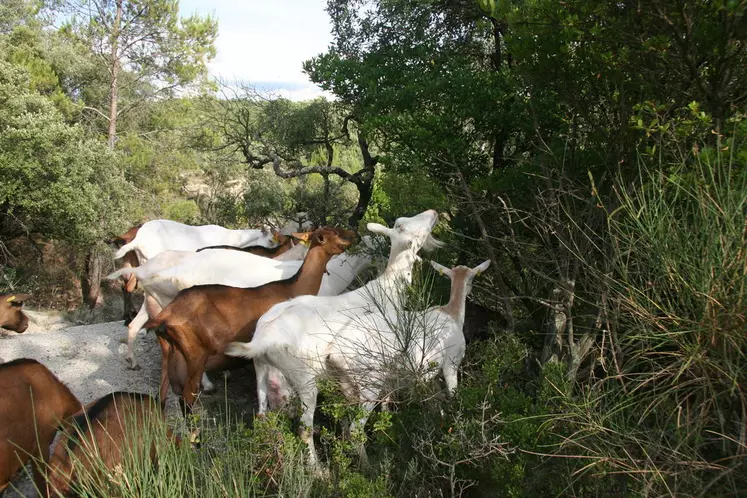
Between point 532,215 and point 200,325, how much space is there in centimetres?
339

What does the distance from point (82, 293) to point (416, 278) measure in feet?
46.3

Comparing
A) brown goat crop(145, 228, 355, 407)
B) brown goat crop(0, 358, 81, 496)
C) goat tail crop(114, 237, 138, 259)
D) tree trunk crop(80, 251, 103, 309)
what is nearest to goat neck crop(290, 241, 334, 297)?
brown goat crop(145, 228, 355, 407)

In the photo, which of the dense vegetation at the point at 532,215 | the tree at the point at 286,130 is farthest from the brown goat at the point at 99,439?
the tree at the point at 286,130

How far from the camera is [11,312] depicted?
8.70 meters

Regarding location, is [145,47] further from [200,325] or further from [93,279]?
[200,325]

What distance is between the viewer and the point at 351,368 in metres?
5.21

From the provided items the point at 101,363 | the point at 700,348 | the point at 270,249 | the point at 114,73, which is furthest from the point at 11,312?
the point at 114,73

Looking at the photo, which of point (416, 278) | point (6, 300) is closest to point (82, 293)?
point (6, 300)

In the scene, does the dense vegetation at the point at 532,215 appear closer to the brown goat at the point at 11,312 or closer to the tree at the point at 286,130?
the tree at the point at 286,130

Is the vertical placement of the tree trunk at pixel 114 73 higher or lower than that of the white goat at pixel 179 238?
higher

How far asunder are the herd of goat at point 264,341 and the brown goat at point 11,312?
113 mm

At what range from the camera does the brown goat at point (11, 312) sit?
861 centimetres

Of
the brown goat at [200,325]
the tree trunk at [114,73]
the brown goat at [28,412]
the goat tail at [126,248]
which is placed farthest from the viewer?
the tree trunk at [114,73]

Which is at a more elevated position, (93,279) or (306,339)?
(306,339)
